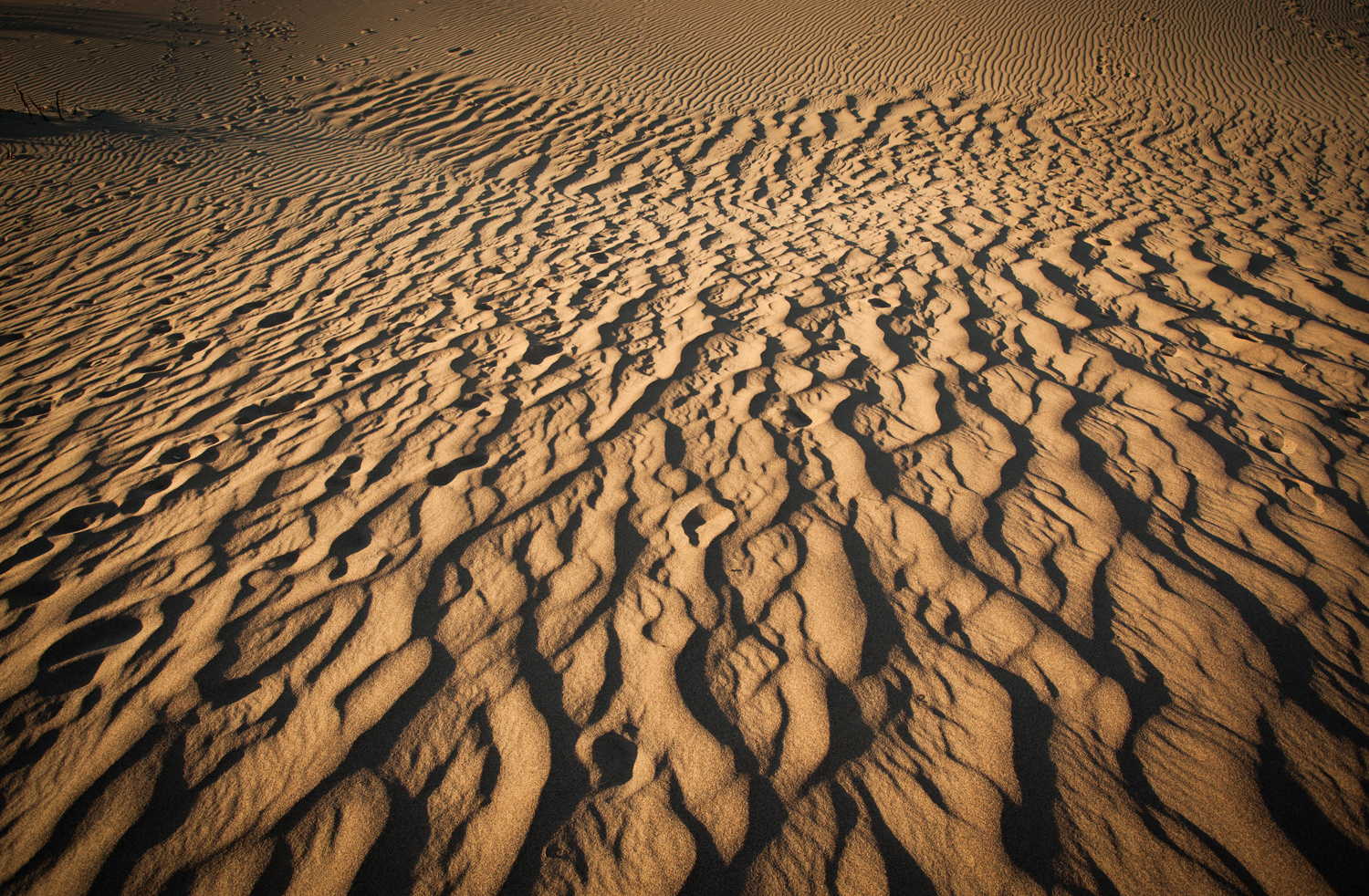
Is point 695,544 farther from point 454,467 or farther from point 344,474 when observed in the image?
point 344,474

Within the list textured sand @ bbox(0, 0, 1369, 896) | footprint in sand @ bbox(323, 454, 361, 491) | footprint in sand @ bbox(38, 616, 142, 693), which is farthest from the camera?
footprint in sand @ bbox(323, 454, 361, 491)

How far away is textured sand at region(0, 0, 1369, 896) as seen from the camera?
150 cm

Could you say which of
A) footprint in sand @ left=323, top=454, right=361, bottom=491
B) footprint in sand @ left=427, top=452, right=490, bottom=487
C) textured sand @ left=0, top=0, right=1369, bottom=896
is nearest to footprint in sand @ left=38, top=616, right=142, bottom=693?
textured sand @ left=0, top=0, right=1369, bottom=896

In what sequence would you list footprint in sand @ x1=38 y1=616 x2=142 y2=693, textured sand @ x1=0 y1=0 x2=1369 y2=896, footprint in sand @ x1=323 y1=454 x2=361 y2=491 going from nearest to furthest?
textured sand @ x1=0 y1=0 x2=1369 y2=896 → footprint in sand @ x1=38 y1=616 x2=142 y2=693 → footprint in sand @ x1=323 y1=454 x2=361 y2=491

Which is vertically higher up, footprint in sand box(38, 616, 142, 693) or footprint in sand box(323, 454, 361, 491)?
footprint in sand box(38, 616, 142, 693)

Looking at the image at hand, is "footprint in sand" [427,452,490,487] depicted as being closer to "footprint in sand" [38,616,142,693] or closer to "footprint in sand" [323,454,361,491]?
"footprint in sand" [323,454,361,491]

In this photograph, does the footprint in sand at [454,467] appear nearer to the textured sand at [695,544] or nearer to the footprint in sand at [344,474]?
the textured sand at [695,544]

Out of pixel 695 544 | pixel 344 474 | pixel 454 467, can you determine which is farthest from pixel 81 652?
pixel 695 544

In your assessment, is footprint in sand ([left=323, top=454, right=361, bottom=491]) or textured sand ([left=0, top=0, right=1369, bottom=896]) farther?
footprint in sand ([left=323, top=454, right=361, bottom=491])

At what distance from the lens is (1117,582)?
204cm

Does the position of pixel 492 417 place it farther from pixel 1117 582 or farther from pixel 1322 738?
pixel 1322 738

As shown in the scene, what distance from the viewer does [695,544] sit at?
87.1 inches

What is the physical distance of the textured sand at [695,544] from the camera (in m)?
1.50

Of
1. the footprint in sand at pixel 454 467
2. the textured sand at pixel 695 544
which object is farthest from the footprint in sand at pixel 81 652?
the footprint in sand at pixel 454 467
